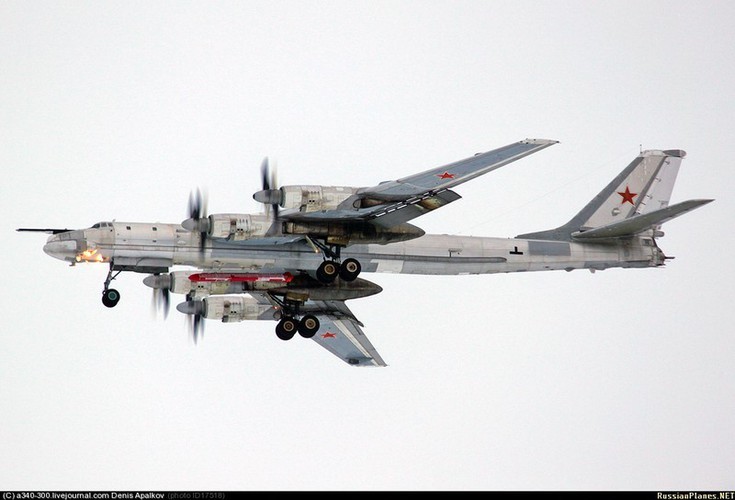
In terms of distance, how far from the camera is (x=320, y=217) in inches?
1486

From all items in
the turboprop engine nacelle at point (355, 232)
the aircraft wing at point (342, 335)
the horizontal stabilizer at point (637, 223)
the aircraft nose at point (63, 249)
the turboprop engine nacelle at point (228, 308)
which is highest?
the horizontal stabilizer at point (637, 223)

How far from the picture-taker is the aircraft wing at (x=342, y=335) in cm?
4316

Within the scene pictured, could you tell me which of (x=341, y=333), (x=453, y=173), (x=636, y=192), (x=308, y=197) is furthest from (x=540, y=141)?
(x=341, y=333)

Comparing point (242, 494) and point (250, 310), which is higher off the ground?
point (250, 310)

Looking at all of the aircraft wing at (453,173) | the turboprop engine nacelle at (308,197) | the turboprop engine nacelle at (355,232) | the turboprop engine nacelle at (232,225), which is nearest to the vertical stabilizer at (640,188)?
the turboprop engine nacelle at (355,232)

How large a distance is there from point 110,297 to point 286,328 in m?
5.25

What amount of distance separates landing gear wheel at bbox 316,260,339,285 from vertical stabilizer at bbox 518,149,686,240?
9120 millimetres

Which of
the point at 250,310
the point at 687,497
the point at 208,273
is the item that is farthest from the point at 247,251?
the point at 687,497

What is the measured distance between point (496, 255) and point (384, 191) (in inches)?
233

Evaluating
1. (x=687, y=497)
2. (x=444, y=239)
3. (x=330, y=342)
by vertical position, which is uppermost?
(x=444, y=239)

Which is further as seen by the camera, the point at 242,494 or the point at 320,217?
the point at 320,217

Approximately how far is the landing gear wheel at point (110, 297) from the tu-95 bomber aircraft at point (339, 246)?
0.08 ft

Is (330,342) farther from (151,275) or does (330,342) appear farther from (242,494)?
(242,494)

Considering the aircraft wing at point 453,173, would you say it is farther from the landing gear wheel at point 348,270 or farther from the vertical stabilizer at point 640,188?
the vertical stabilizer at point 640,188
